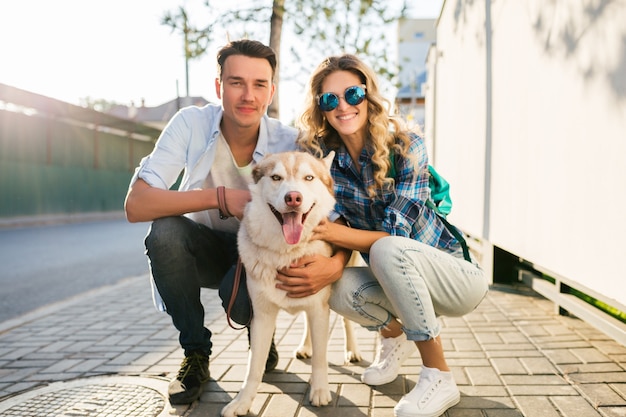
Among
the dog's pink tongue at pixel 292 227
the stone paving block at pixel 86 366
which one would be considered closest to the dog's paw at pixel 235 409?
the dog's pink tongue at pixel 292 227

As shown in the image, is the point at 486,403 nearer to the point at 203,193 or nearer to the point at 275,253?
the point at 275,253

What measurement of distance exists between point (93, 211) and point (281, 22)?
685 inches

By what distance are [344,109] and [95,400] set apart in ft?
7.09

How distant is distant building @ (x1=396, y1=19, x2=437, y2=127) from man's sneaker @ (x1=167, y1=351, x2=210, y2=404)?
77.8 inches

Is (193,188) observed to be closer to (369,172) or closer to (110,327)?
(369,172)

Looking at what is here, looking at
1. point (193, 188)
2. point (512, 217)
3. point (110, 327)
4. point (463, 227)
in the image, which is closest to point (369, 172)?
point (193, 188)

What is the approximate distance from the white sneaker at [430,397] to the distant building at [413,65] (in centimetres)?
156

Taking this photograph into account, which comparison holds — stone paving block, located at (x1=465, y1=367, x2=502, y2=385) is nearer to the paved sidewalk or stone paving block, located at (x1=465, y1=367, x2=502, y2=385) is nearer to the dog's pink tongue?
the paved sidewalk

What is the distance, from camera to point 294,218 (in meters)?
2.57

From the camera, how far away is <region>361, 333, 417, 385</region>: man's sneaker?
295 cm

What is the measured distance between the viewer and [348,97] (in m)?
2.96

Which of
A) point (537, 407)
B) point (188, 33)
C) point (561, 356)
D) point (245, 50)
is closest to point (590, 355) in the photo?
point (561, 356)

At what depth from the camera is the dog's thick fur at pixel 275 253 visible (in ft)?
8.76

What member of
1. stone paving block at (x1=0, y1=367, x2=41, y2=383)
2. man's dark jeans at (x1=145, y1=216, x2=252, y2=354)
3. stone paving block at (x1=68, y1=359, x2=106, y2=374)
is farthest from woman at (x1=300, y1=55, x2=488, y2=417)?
stone paving block at (x1=0, y1=367, x2=41, y2=383)
